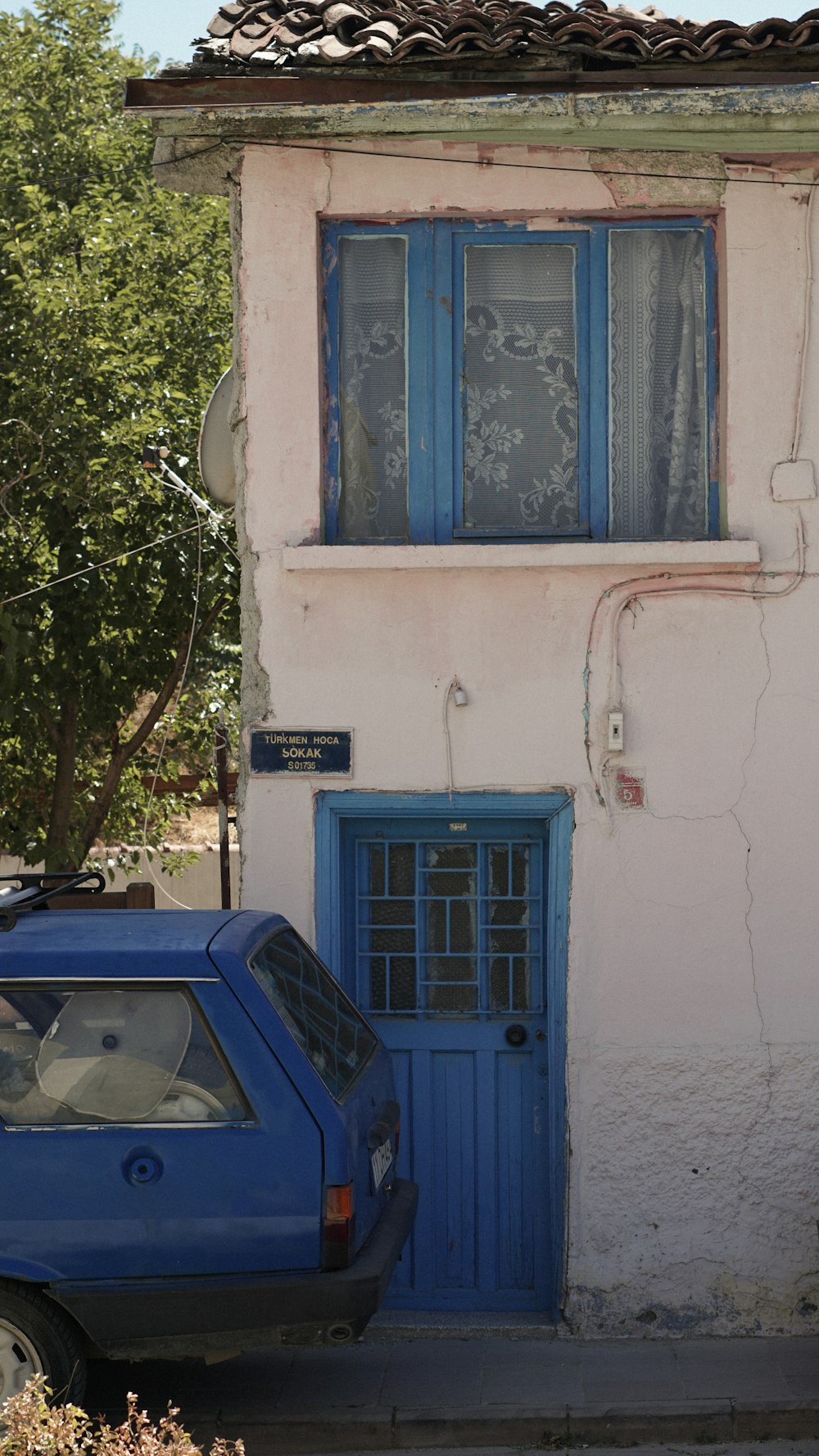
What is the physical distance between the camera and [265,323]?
22.9 feet

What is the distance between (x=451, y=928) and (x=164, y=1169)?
89.3 inches

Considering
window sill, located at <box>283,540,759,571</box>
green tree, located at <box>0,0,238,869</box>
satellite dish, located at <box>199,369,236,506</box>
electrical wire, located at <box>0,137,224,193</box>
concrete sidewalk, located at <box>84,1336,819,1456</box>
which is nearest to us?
concrete sidewalk, located at <box>84,1336,819,1456</box>

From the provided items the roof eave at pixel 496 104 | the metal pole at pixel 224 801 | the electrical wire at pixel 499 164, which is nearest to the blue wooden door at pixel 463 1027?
the metal pole at pixel 224 801

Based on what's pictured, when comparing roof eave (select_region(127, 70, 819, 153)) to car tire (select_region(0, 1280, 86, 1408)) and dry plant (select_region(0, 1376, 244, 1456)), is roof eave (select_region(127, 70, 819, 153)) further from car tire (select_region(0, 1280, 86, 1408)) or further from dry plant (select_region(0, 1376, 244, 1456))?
dry plant (select_region(0, 1376, 244, 1456))

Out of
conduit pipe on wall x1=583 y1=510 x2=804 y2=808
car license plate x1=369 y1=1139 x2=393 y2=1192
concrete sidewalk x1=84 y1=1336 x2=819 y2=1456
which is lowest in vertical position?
concrete sidewalk x1=84 y1=1336 x2=819 y2=1456

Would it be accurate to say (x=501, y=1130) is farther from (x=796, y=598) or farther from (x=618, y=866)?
(x=796, y=598)

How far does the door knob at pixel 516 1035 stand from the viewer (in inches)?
275

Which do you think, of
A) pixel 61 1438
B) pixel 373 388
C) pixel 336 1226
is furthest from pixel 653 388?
pixel 61 1438

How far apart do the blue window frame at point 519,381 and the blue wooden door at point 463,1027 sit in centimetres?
149

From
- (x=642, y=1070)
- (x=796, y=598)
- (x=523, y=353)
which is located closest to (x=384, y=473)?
(x=523, y=353)

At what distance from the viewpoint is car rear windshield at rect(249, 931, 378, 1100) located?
17.7 ft

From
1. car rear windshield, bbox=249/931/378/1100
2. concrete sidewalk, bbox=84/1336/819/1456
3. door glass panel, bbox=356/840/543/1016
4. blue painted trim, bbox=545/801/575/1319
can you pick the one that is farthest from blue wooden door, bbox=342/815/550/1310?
car rear windshield, bbox=249/931/378/1100

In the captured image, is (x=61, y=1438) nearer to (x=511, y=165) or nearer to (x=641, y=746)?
(x=641, y=746)

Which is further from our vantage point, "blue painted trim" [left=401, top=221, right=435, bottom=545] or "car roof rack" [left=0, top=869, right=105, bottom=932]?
"blue painted trim" [left=401, top=221, right=435, bottom=545]
